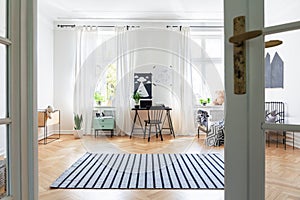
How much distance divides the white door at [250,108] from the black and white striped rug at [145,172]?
5.50 feet

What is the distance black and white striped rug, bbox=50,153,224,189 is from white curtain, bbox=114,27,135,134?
158 centimetres

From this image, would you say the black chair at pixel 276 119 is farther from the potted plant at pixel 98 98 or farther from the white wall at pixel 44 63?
the potted plant at pixel 98 98

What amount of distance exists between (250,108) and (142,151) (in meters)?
3.33

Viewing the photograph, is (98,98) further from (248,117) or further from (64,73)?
(248,117)

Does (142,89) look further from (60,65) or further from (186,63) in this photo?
(60,65)

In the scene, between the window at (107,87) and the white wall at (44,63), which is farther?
the window at (107,87)

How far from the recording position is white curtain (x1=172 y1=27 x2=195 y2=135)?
17.4 feet

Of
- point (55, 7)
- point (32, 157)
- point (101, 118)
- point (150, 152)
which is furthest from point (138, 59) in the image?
point (32, 157)

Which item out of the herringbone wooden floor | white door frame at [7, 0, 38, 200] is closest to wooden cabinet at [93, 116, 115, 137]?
the herringbone wooden floor

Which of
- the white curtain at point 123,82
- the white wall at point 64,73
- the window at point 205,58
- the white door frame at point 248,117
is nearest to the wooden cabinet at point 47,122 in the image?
the white wall at point 64,73

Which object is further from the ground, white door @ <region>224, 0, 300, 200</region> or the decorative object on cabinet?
white door @ <region>224, 0, 300, 200</region>

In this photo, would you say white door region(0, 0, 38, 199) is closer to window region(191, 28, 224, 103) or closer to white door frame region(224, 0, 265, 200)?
white door frame region(224, 0, 265, 200)

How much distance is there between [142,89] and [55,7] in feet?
8.18

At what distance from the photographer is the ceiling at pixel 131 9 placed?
4797 millimetres
